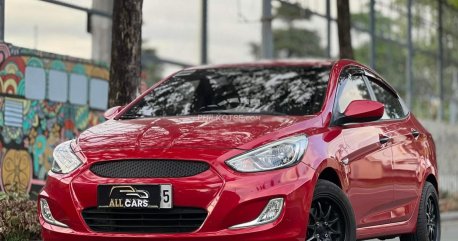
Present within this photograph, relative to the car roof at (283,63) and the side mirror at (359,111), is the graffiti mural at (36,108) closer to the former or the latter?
the car roof at (283,63)

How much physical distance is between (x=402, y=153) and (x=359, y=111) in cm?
123

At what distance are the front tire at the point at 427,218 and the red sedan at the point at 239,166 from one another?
42 centimetres

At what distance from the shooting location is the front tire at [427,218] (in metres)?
8.70

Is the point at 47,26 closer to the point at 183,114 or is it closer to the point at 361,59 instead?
the point at 183,114

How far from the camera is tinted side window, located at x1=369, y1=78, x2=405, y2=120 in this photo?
8.75 m

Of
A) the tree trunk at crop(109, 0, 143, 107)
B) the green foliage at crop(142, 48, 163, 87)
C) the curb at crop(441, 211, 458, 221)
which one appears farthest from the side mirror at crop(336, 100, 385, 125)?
the curb at crop(441, 211, 458, 221)

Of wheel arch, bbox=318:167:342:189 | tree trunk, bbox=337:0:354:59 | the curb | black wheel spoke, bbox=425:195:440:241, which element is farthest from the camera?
the curb

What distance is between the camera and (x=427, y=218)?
896 centimetres

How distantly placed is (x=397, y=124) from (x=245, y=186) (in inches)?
107

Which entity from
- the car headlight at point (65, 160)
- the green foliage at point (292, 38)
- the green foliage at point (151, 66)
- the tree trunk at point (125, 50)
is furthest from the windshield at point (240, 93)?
the green foliage at point (292, 38)

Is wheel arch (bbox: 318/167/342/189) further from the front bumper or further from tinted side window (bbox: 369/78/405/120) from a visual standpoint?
tinted side window (bbox: 369/78/405/120)

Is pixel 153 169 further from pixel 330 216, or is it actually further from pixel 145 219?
pixel 330 216

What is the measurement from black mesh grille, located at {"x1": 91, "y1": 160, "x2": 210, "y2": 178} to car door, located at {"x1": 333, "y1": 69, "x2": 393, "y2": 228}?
4.32 ft

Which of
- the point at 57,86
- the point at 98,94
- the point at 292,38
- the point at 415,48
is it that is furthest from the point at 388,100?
the point at 415,48
